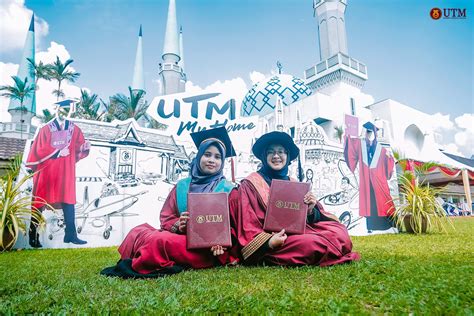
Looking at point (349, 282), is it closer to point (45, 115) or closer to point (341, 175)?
point (341, 175)

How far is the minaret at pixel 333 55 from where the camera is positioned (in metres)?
21.2

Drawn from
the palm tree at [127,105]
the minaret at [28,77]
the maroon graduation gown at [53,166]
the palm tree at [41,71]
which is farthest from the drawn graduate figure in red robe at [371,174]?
the minaret at [28,77]

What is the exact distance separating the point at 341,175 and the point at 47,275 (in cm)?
721

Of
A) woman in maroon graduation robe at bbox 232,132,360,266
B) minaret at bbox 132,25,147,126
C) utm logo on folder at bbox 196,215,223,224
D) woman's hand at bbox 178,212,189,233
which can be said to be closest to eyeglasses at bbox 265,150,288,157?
woman in maroon graduation robe at bbox 232,132,360,266

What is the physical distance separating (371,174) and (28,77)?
29.0 m

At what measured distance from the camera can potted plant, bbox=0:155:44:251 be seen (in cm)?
631

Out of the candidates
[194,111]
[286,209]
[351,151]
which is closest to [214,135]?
[286,209]

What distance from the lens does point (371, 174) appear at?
877 centimetres

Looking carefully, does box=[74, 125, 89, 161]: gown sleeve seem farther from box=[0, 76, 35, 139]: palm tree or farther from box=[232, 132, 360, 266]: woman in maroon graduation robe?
box=[0, 76, 35, 139]: palm tree

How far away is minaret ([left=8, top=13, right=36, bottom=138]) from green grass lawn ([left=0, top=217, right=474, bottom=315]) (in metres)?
29.1

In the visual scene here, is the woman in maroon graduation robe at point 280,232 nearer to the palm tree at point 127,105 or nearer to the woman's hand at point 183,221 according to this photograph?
the woman's hand at point 183,221

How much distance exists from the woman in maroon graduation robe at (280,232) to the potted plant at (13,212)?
547 centimetres

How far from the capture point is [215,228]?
10.6ft

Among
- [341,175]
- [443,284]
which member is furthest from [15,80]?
[443,284]
